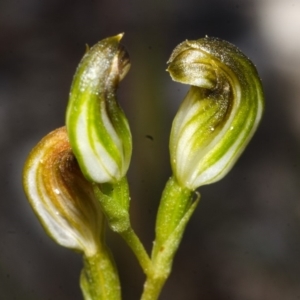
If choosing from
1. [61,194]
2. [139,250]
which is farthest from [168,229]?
[61,194]

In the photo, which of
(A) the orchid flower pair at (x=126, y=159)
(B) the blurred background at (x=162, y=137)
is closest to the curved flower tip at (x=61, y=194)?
(A) the orchid flower pair at (x=126, y=159)

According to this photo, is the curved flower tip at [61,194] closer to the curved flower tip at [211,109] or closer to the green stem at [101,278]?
the green stem at [101,278]

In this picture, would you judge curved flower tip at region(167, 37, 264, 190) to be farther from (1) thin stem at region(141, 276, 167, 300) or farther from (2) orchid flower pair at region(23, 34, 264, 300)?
(1) thin stem at region(141, 276, 167, 300)

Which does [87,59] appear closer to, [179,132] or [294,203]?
[179,132]

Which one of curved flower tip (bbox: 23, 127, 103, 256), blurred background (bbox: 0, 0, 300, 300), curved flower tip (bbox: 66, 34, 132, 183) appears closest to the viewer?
curved flower tip (bbox: 66, 34, 132, 183)

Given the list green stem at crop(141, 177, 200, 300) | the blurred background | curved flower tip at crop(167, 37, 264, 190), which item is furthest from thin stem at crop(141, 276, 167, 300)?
the blurred background
